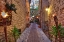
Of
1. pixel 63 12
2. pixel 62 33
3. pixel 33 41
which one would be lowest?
pixel 33 41

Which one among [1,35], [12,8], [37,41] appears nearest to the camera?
[1,35]

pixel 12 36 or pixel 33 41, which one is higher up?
pixel 12 36

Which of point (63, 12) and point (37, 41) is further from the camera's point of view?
point (37, 41)

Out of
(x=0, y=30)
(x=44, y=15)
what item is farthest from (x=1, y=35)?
(x=44, y=15)

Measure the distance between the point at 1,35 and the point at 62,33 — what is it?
2058 mm

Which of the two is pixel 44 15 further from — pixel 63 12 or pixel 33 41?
pixel 63 12

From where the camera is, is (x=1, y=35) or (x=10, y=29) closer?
(x=1, y=35)

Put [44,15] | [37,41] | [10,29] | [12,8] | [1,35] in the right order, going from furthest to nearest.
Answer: [44,15] < [37,41] < [10,29] < [12,8] < [1,35]

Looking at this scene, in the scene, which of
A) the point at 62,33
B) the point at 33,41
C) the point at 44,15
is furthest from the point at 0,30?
the point at 44,15

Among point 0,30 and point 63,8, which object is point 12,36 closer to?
point 0,30

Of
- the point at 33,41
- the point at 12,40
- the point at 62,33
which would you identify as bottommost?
the point at 33,41

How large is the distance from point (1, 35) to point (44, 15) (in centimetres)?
1177

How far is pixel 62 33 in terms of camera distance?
17.4ft

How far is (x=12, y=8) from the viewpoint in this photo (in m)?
5.51
